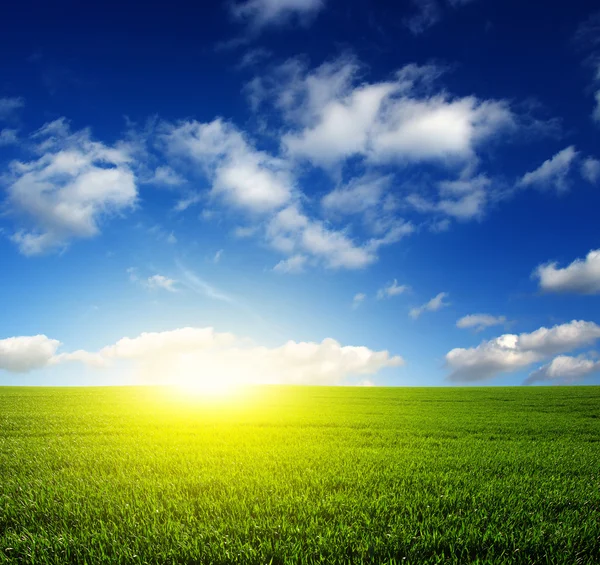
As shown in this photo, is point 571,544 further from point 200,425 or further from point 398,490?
point 200,425

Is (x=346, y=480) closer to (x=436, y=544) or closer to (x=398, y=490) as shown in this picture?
(x=398, y=490)

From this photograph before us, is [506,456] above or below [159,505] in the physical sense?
below

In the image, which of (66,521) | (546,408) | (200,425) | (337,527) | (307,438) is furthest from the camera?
(546,408)

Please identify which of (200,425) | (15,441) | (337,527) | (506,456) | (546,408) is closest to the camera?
(337,527)

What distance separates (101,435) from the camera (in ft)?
38.5

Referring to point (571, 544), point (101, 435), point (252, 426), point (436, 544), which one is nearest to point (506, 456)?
point (571, 544)

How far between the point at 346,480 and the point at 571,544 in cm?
290

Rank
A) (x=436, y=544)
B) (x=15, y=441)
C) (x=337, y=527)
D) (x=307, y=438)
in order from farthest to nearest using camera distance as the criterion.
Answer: (x=307, y=438), (x=15, y=441), (x=337, y=527), (x=436, y=544)

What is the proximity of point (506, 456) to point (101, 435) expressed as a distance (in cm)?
1084

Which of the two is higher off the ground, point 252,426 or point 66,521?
point 66,521

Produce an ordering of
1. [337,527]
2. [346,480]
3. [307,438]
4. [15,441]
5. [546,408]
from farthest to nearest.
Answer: [546,408], [307,438], [15,441], [346,480], [337,527]

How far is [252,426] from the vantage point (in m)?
13.4

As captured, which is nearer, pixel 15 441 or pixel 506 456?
pixel 506 456

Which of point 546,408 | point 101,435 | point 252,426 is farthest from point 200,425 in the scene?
point 546,408
